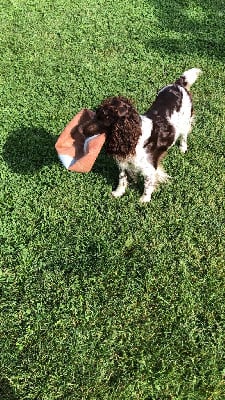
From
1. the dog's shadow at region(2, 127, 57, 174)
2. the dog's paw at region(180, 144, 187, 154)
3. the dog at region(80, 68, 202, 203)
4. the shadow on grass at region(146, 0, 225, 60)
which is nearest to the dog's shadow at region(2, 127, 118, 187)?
the dog's shadow at region(2, 127, 57, 174)

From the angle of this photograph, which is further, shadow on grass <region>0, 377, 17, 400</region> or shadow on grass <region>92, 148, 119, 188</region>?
shadow on grass <region>92, 148, 119, 188</region>

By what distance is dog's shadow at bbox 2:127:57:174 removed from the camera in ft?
16.3

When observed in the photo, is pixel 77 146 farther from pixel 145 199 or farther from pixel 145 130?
pixel 145 199

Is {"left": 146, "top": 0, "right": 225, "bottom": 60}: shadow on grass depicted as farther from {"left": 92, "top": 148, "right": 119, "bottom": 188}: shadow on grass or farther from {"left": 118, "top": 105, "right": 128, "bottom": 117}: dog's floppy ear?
{"left": 118, "top": 105, "right": 128, "bottom": 117}: dog's floppy ear

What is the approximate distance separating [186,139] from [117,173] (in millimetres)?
1005

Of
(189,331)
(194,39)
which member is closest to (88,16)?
(194,39)

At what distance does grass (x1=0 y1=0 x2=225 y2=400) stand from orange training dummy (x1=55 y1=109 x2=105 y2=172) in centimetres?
82

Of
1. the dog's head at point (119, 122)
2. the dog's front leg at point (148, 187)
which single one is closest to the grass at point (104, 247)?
the dog's front leg at point (148, 187)

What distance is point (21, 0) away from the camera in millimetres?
7715

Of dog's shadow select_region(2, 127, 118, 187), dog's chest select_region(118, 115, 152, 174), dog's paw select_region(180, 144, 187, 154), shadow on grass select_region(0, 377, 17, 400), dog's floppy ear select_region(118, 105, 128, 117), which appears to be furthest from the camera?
dog's paw select_region(180, 144, 187, 154)

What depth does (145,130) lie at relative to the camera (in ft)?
13.2

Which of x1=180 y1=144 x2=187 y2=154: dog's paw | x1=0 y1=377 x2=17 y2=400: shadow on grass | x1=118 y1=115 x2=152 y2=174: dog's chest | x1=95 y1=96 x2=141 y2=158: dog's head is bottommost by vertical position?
x1=0 y1=377 x2=17 y2=400: shadow on grass

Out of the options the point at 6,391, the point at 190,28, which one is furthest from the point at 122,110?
the point at 190,28

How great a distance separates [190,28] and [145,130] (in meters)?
3.99
